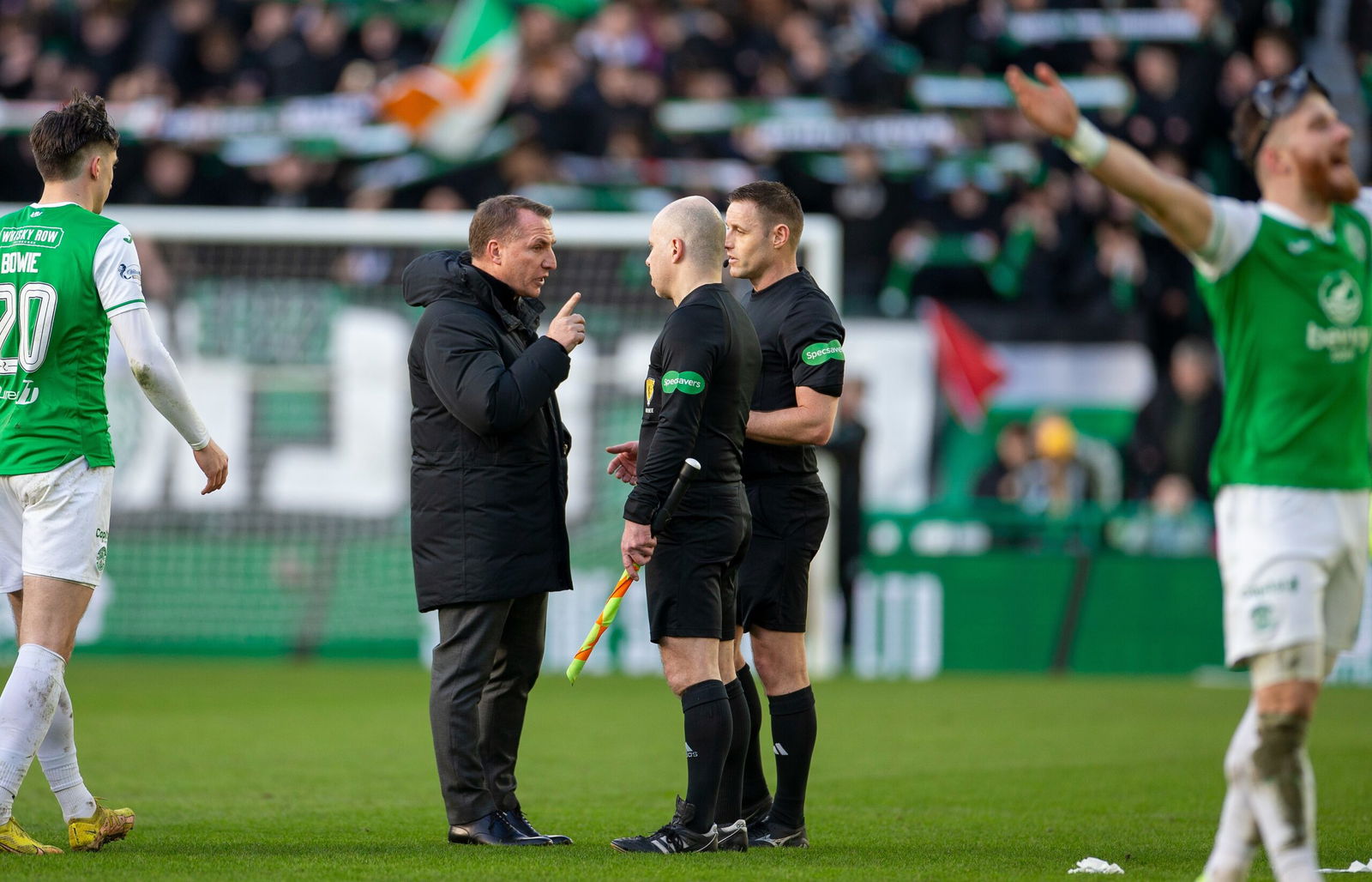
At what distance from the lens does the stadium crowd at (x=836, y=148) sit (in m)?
18.0

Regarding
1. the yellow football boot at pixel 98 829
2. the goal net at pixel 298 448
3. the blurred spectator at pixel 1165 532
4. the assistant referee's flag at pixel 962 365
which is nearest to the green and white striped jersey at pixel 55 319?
the yellow football boot at pixel 98 829

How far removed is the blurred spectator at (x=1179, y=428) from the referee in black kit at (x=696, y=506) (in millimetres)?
11018

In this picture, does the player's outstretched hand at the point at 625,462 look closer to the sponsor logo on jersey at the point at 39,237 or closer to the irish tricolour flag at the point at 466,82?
the sponsor logo on jersey at the point at 39,237

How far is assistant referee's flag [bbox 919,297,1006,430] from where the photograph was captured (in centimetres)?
1692

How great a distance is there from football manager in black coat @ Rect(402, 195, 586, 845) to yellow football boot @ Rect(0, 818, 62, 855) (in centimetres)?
139

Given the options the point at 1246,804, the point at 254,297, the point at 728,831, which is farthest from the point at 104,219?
the point at 254,297

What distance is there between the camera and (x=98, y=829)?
6.14 m

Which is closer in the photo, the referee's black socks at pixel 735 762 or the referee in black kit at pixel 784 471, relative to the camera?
the referee's black socks at pixel 735 762

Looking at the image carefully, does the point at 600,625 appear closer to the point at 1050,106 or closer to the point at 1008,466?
the point at 1050,106

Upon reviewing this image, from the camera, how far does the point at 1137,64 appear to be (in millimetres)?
18812

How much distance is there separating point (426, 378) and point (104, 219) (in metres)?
1.29

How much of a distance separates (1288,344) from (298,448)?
12.0 meters

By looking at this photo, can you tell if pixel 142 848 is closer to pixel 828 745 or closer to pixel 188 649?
pixel 828 745

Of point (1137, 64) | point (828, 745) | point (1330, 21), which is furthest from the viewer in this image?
point (1330, 21)
